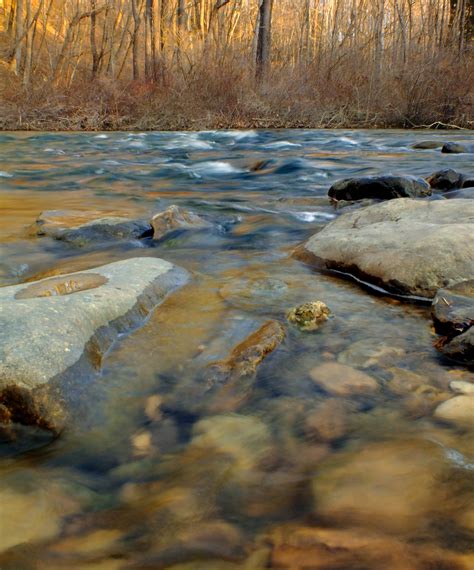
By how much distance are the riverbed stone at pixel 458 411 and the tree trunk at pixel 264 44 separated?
43.6 feet

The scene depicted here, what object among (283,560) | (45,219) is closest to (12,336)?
(283,560)

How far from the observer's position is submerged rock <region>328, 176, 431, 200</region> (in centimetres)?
397

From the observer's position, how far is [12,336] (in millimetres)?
1353

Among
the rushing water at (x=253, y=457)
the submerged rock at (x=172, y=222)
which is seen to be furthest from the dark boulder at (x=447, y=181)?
the rushing water at (x=253, y=457)

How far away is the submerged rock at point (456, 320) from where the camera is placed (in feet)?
5.01

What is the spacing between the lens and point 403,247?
2227 millimetres

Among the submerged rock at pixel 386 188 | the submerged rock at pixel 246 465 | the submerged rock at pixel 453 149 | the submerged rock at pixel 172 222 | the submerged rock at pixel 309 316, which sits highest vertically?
the submerged rock at pixel 453 149

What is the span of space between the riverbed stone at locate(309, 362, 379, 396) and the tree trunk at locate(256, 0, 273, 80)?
13094 millimetres

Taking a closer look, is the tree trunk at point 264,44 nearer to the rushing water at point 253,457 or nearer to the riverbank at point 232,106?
the riverbank at point 232,106

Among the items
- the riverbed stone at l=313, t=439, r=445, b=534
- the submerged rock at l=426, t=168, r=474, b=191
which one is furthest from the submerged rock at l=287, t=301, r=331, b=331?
the submerged rock at l=426, t=168, r=474, b=191

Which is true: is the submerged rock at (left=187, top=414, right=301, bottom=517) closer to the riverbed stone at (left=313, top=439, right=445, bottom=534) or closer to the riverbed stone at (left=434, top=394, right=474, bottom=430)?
the riverbed stone at (left=313, top=439, right=445, bottom=534)

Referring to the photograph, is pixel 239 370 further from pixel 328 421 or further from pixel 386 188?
pixel 386 188

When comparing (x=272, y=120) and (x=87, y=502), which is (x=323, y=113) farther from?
(x=87, y=502)

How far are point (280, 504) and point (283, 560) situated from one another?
145 millimetres
